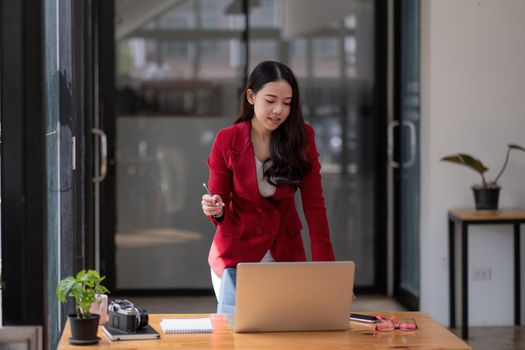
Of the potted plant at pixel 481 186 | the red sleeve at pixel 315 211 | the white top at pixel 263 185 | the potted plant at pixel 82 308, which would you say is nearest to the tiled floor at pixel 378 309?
the potted plant at pixel 481 186

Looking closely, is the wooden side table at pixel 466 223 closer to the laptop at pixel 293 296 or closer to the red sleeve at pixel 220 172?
the red sleeve at pixel 220 172

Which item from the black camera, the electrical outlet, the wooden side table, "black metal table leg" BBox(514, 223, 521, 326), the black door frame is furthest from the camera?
the black door frame

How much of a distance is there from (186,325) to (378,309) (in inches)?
147

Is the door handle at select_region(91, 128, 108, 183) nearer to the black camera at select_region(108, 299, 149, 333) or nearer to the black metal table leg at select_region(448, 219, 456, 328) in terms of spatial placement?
the black metal table leg at select_region(448, 219, 456, 328)

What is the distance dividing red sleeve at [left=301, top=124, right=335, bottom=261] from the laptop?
645 mm

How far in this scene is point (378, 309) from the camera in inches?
259

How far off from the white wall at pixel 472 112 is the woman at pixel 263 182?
2.56 meters

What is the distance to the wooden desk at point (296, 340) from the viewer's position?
278 cm

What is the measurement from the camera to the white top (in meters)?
3.62

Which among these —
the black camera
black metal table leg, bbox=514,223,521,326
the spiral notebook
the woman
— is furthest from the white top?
black metal table leg, bbox=514,223,521,326

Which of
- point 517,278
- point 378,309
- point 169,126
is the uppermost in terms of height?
point 169,126

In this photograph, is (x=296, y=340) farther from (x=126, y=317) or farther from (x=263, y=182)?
(x=263, y=182)

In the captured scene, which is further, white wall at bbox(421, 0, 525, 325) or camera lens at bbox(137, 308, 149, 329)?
white wall at bbox(421, 0, 525, 325)

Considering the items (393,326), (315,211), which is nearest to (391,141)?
(315,211)
